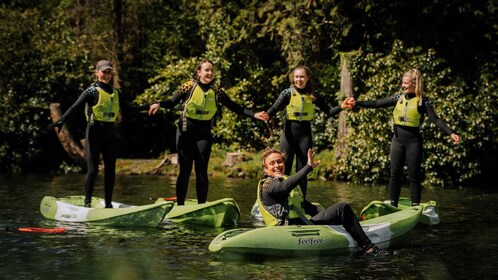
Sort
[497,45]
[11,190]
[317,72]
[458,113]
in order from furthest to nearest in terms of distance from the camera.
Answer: [317,72] → [497,45] → [458,113] → [11,190]

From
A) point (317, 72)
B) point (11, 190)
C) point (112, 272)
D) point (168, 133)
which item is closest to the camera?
point (112, 272)

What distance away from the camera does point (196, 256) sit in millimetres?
8758

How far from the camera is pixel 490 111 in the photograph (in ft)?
60.6

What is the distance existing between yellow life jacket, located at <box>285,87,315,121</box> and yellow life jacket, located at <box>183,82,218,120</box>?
3.65 feet

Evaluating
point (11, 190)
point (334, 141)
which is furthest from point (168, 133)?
point (11, 190)

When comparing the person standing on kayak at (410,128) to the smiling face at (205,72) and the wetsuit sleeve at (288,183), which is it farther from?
the wetsuit sleeve at (288,183)

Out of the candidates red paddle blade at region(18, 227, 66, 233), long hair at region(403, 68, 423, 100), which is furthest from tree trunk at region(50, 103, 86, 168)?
long hair at region(403, 68, 423, 100)

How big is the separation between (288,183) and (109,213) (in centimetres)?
322

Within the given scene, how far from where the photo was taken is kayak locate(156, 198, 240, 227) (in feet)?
36.2

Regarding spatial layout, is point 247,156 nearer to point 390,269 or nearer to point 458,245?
point 458,245

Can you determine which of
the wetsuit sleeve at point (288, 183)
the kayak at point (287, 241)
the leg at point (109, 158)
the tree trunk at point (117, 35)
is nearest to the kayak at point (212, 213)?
the leg at point (109, 158)

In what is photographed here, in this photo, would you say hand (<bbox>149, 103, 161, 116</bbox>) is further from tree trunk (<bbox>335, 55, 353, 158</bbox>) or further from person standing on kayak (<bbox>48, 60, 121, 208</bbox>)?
tree trunk (<bbox>335, 55, 353, 158</bbox>)

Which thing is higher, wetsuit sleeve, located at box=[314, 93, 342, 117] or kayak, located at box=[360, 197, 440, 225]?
wetsuit sleeve, located at box=[314, 93, 342, 117]

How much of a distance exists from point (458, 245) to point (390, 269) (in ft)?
6.45
